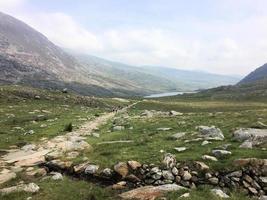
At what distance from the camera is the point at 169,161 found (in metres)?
22.5

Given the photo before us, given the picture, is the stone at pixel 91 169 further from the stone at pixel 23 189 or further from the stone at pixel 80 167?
the stone at pixel 23 189

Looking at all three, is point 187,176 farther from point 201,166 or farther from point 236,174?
point 236,174

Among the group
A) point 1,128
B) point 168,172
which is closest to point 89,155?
point 168,172

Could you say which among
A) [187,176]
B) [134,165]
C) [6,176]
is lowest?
[6,176]

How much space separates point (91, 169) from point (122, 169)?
Answer: 1.90m

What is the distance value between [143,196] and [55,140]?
18285mm

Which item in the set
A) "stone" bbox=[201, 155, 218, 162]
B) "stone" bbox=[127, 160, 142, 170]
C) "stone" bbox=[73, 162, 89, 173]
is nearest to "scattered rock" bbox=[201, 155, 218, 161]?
"stone" bbox=[201, 155, 218, 162]

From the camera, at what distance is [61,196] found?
754 inches

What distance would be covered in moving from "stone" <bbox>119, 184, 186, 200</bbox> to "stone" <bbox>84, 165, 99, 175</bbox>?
12.7ft

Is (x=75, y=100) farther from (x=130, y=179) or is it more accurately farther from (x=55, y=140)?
(x=130, y=179)

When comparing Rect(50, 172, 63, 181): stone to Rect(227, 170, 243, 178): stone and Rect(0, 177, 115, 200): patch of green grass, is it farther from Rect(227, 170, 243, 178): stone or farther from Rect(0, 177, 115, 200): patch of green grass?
Rect(227, 170, 243, 178): stone

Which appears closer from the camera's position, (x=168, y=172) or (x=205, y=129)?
(x=168, y=172)

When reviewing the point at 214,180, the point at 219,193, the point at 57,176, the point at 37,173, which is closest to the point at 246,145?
the point at 214,180

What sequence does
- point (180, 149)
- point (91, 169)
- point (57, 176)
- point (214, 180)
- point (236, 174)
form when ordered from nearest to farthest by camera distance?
1. point (214, 180)
2. point (236, 174)
3. point (57, 176)
4. point (91, 169)
5. point (180, 149)
